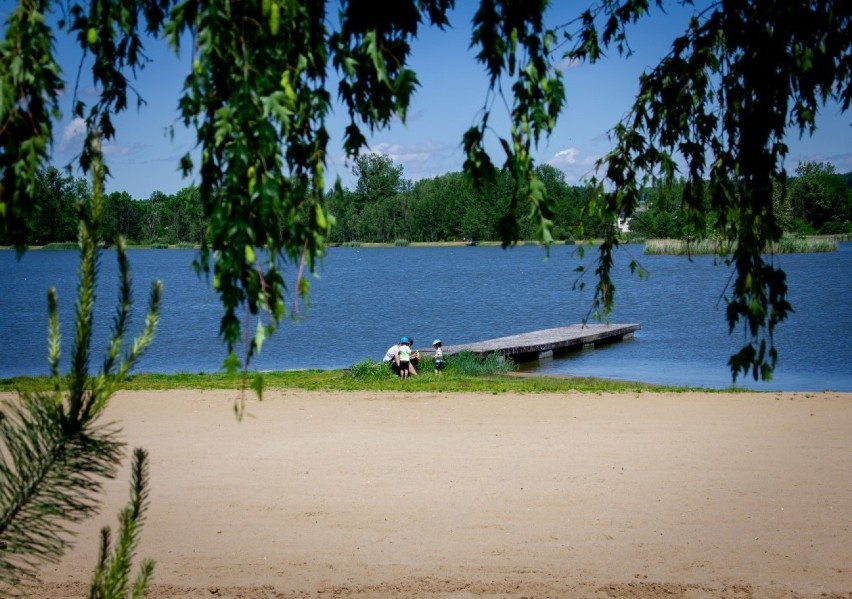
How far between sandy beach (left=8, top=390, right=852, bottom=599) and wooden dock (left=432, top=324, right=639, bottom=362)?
12189mm

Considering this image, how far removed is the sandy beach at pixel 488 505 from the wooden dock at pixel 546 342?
480 inches

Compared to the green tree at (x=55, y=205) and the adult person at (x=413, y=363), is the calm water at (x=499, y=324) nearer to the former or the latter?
the adult person at (x=413, y=363)

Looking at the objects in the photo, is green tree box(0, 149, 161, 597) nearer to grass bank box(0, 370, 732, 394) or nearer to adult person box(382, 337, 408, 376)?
grass bank box(0, 370, 732, 394)

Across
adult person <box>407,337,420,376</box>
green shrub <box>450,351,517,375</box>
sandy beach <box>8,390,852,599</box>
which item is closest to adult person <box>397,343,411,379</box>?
adult person <box>407,337,420,376</box>

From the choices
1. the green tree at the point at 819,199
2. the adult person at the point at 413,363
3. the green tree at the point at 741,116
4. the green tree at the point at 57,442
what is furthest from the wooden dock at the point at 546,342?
the green tree at the point at 819,199

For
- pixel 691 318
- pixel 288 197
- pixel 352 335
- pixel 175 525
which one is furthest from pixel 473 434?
pixel 691 318

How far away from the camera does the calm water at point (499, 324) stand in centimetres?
2945

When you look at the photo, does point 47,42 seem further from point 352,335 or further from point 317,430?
point 352,335

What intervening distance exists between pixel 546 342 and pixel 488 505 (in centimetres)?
2072

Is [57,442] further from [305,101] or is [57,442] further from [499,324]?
[499,324]

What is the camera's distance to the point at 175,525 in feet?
31.1

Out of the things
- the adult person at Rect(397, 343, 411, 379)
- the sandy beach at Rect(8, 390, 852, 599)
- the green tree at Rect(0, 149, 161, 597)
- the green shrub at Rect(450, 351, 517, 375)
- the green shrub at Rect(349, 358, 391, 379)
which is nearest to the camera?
the green tree at Rect(0, 149, 161, 597)

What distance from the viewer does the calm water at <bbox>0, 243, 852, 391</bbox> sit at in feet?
96.6

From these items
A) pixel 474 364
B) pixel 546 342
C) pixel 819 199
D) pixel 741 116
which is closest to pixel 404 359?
pixel 474 364
